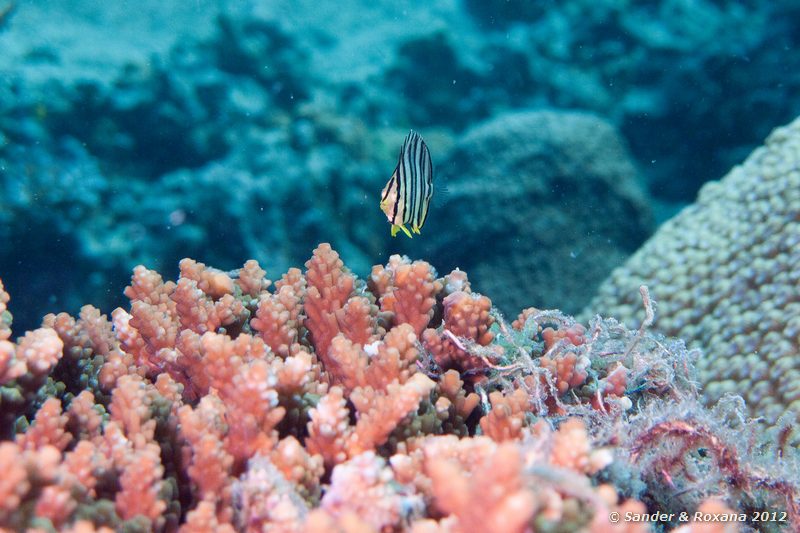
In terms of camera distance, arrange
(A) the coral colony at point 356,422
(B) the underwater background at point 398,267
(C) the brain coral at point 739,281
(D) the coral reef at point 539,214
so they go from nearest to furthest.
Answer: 1. (A) the coral colony at point 356,422
2. (B) the underwater background at point 398,267
3. (C) the brain coral at point 739,281
4. (D) the coral reef at point 539,214

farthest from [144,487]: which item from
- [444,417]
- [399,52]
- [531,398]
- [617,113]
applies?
[617,113]

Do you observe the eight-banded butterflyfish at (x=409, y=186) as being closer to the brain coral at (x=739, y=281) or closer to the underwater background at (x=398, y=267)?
the underwater background at (x=398, y=267)

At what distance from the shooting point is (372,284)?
8.91 ft

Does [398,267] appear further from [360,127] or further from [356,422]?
[360,127]

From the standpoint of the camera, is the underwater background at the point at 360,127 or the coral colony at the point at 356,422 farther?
the underwater background at the point at 360,127

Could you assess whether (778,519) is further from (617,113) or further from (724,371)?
(617,113)

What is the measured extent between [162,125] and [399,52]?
181 inches

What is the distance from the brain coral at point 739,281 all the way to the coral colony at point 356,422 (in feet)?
5.75

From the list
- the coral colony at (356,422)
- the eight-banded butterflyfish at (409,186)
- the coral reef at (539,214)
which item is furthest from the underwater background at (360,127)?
the coral colony at (356,422)

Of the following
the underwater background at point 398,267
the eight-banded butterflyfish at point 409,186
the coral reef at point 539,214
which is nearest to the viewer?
the underwater background at point 398,267

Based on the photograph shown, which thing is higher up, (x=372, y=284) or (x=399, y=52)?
(x=399, y=52)

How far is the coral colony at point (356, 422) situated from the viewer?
1236 millimetres

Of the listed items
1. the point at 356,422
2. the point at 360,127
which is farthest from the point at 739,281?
the point at 360,127

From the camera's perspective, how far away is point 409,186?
286 centimetres
